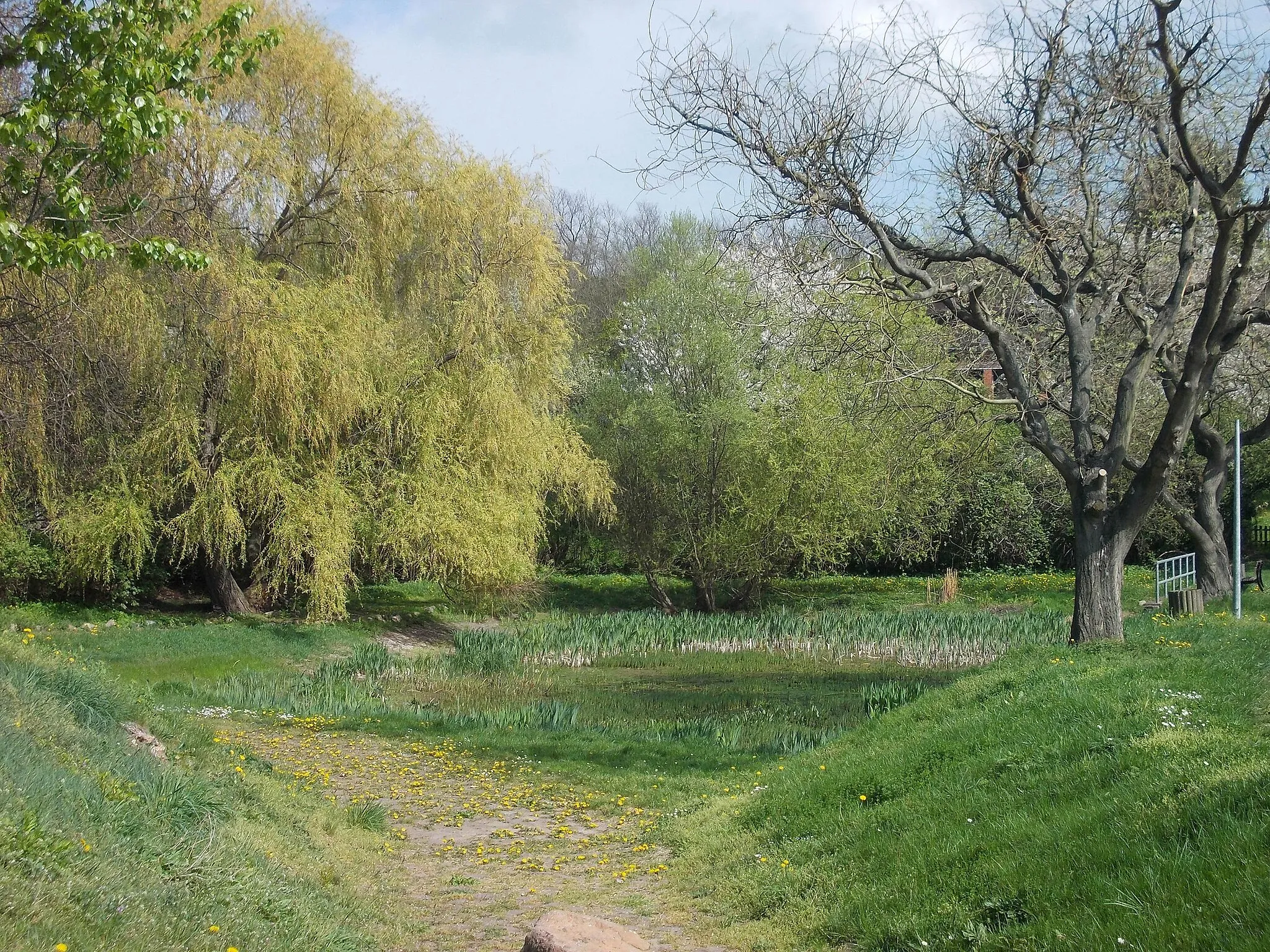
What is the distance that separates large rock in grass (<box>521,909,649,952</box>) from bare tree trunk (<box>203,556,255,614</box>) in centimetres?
1790

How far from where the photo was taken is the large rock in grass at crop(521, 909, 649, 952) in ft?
14.0

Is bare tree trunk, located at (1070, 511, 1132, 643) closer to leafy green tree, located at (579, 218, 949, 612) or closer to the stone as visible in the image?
the stone

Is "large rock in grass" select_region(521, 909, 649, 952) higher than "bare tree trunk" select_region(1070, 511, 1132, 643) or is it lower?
lower

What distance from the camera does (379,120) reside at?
819 inches

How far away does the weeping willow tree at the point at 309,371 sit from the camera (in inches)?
691

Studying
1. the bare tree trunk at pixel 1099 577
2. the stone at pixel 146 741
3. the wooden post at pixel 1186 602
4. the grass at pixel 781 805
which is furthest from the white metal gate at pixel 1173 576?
the stone at pixel 146 741

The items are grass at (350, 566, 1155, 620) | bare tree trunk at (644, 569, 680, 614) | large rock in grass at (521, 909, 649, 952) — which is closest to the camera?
large rock in grass at (521, 909, 649, 952)

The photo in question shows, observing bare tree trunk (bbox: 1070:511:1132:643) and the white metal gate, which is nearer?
bare tree trunk (bbox: 1070:511:1132:643)

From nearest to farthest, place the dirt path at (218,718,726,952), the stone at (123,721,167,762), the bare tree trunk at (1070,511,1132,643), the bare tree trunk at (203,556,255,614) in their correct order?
the dirt path at (218,718,726,952) < the stone at (123,721,167,762) < the bare tree trunk at (1070,511,1132,643) < the bare tree trunk at (203,556,255,614)

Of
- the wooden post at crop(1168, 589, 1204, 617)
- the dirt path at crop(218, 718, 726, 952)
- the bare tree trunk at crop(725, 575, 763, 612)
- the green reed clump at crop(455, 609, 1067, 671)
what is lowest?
A: the dirt path at crop(218, 718, 726, 952)

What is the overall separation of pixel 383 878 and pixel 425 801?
239 cm

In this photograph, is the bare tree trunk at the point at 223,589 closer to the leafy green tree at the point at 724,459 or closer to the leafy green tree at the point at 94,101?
the leafy green tree at the point at 724,459

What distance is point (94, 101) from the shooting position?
745 cm

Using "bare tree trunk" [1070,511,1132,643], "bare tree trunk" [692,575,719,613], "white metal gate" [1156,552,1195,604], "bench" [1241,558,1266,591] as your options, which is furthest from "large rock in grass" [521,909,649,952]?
"bare tree trunk" [692,575,719,613]
